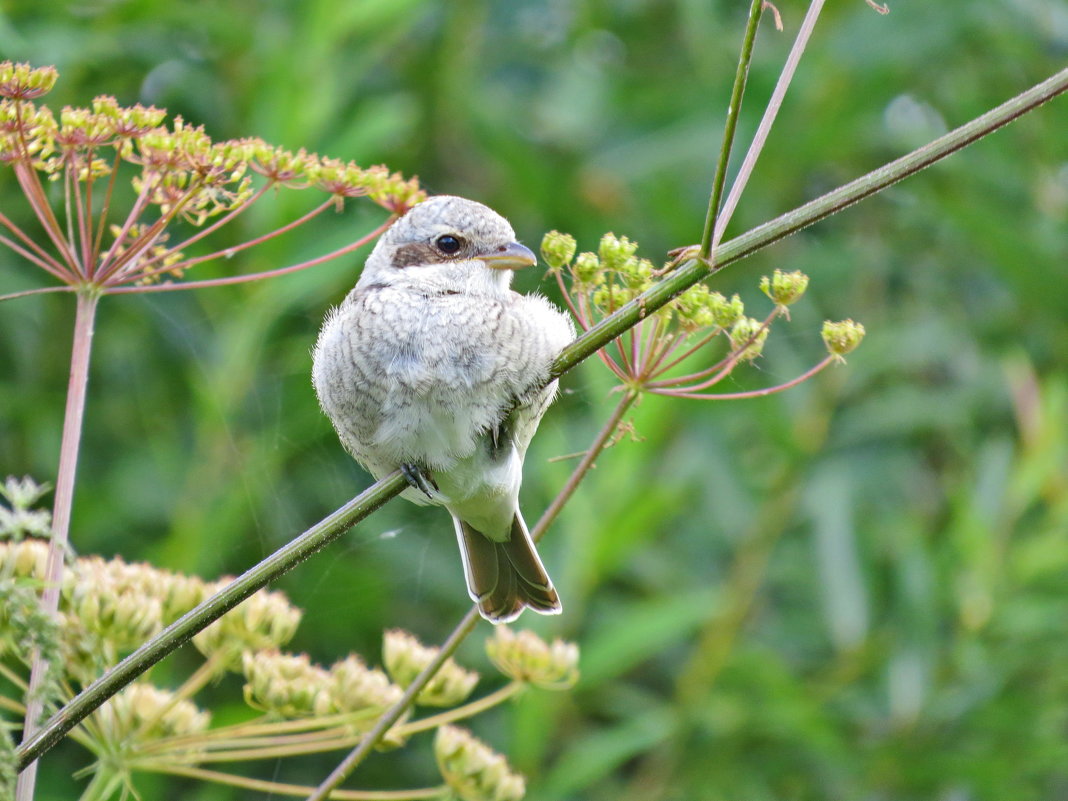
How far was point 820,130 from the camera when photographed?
15.2 feet

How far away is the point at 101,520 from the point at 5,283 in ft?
2.60

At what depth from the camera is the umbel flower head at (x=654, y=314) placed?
1.96 metres

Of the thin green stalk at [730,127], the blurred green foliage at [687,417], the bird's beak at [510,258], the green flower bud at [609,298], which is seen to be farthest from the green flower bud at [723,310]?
the blurred green foliage at [687,417]

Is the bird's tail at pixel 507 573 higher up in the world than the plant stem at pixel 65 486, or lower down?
lower down

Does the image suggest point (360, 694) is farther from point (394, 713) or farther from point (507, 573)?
point (507, 573)

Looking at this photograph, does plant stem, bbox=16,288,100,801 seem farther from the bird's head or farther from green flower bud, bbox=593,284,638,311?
the bird's head

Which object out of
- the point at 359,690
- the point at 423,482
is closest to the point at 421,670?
the point at 359,690

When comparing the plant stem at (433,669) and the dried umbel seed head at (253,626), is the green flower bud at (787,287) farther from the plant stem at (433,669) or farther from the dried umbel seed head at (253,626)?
the dried umbel seed head at (253,626)

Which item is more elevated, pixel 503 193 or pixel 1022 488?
pixel 503 193

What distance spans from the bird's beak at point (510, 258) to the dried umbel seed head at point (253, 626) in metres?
0.87

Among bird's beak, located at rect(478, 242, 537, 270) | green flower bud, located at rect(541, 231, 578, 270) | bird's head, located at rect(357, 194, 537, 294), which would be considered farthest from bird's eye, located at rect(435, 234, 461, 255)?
green flower bud, located at rect(541, 231, 578, 270)

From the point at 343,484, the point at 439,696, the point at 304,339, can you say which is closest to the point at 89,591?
the point at 439,696

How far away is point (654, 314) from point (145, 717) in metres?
1.00

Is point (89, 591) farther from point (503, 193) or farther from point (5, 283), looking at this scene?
point (503, 193)
